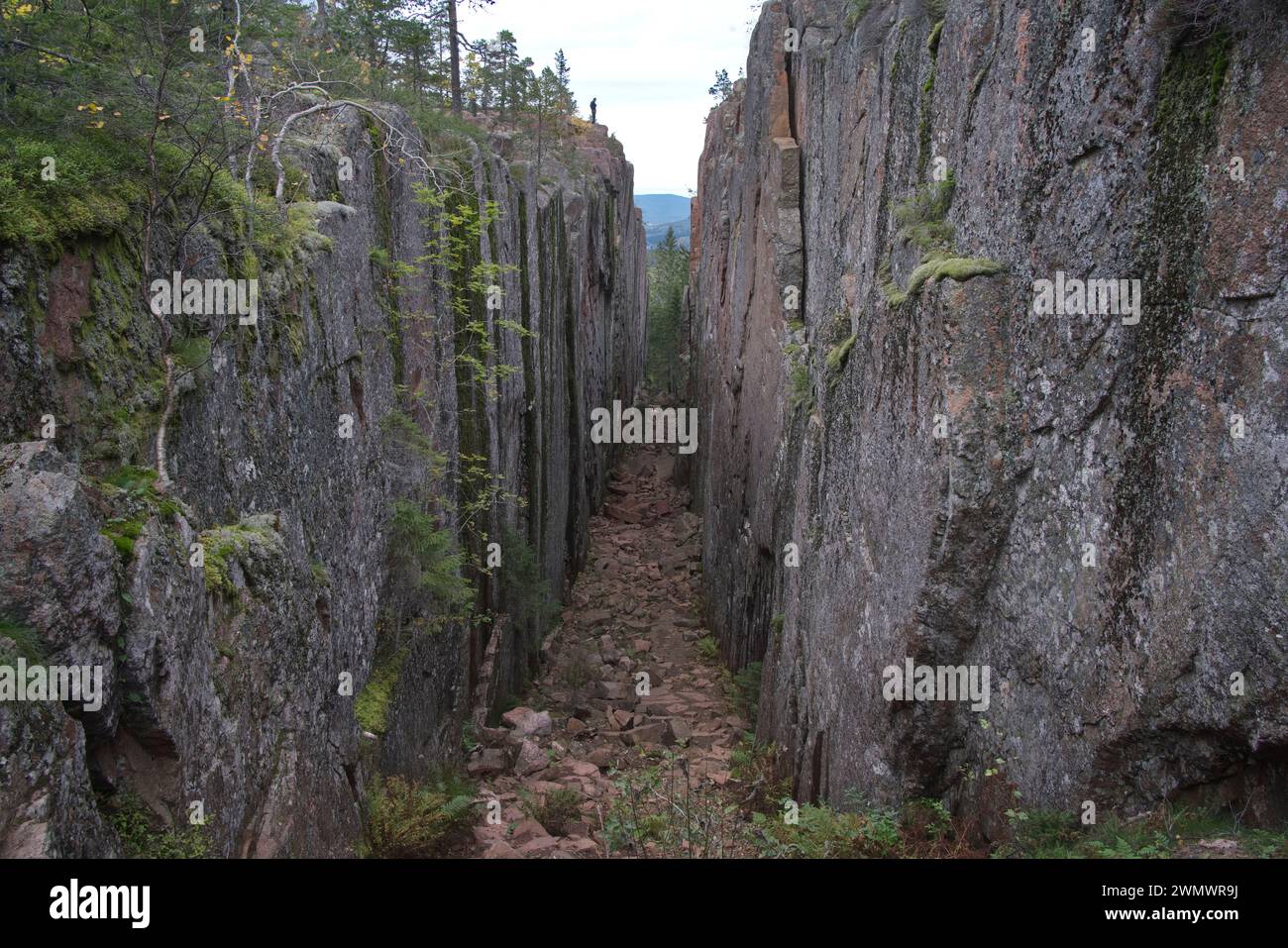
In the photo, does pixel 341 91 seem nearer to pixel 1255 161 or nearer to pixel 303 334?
pixel 303 334

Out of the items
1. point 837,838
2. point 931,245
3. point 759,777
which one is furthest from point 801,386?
point 837,838

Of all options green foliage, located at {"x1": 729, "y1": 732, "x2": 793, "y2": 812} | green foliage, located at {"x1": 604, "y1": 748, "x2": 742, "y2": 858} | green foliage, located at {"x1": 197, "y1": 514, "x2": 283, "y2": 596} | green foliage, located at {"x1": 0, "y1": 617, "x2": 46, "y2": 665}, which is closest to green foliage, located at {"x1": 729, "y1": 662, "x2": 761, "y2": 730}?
green foliage, located at {"x1": 729, "y1": 732, "x2": 793, "y2": 812}

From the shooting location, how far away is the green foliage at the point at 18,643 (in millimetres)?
4262

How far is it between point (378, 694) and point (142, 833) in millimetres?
5376

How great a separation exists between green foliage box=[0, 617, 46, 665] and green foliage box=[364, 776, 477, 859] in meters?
5.02

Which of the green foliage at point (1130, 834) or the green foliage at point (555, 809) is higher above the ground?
the green foliage at point (1130, 834)

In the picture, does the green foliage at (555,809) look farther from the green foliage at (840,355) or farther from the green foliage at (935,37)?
the green foliage at (935,37)

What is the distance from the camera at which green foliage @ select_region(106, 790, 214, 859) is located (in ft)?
16.2

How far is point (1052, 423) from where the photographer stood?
7.20 meters

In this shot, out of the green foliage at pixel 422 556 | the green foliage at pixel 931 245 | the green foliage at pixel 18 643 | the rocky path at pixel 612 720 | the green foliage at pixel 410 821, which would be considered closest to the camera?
the green foliage at pixel 18 643

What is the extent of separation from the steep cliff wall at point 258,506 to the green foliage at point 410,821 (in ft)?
1.15

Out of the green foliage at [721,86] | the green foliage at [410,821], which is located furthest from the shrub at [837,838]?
the green foliage at [721,86]

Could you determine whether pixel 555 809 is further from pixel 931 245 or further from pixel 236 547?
pixel 931 245

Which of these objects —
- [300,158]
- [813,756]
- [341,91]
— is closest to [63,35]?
[300,158]
